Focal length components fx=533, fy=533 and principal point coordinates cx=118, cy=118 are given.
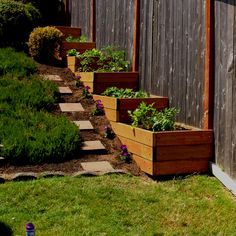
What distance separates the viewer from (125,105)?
7.95 metres

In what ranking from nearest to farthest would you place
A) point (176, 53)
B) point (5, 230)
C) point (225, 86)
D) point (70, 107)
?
1. point (5, 230)
2. point (225, 86)
3. point (176, 53)
4. point (70, 107)

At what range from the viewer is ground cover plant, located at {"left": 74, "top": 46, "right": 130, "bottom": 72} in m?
9.71

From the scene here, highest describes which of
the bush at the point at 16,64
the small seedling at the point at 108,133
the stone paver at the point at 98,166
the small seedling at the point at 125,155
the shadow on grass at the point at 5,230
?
the bush at the point at 16,64

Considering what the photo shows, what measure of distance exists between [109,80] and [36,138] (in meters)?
2.27

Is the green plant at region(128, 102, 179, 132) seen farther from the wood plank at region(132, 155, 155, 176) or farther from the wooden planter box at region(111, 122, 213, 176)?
the wood plank at region(132, 155, 155, 176)

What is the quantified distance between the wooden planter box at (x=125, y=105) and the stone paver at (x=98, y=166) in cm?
108

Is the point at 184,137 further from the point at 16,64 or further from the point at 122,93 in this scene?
the point at 16,64

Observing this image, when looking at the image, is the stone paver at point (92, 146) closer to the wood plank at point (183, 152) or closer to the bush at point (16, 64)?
the wood plank at point (183, 152)

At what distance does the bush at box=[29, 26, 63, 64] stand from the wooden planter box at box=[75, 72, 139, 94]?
1.70m

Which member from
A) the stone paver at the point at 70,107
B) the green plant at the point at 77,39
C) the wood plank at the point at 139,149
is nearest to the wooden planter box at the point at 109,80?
the stone paver at the point at 70,107

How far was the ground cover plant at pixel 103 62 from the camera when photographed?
9.71 meters

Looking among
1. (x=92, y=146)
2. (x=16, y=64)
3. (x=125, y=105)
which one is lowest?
(x=92, y=146)

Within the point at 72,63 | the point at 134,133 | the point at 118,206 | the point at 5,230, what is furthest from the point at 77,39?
the point at 5,230

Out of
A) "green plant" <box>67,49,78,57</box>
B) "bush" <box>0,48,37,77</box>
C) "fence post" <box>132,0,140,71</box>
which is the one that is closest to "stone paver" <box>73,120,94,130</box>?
"fence post" <box>132,0,140,71</box>
